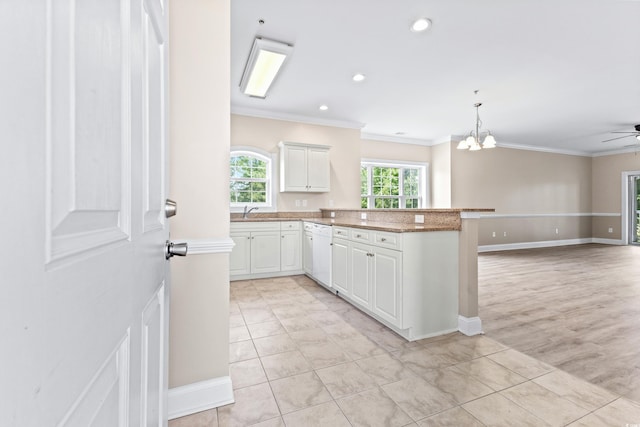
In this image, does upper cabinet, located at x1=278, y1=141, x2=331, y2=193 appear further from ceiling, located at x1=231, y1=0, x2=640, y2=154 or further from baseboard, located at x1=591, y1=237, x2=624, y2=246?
baseboard, located at x1=591, y1=237, x2=624, y2=246

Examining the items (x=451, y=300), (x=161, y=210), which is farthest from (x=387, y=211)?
(x=161, y=210)

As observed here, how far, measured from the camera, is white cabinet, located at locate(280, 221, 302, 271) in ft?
14.8

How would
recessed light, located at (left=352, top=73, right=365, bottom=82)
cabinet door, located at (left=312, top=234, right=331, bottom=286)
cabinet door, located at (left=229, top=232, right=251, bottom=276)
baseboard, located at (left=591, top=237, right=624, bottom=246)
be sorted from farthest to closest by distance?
1. baseboard, located at (left=591, top=237, right=624, bottom=246)
2. cabinet door, located at (left=229, top=232, right=251, bottom=276)
3. recessed light, located at (left=352, top=73, right=365, bottom=82)
4. cabinet door, located at (left=312, top=234, right=331, bottom=286)

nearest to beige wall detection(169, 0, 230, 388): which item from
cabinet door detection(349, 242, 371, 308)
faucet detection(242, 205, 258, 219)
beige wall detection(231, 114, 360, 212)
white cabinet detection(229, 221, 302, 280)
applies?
cabinet door detection(349, 242, 371, 308)

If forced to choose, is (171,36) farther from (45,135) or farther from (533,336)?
(533,336)

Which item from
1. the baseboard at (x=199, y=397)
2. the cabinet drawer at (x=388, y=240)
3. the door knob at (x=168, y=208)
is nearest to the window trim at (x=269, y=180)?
the cabinet drawer at (x=388, y=240)

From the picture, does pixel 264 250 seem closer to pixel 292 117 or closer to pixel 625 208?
pixel 292 117

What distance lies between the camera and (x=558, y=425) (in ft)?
4.72

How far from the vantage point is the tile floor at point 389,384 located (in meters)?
1.49

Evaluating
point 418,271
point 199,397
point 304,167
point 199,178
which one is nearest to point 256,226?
point 304,167

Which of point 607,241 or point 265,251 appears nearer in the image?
point 265,251

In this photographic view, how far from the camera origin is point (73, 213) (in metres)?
0.33

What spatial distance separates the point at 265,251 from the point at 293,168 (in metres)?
1.48

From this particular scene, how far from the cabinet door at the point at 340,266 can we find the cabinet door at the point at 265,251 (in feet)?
4.19
